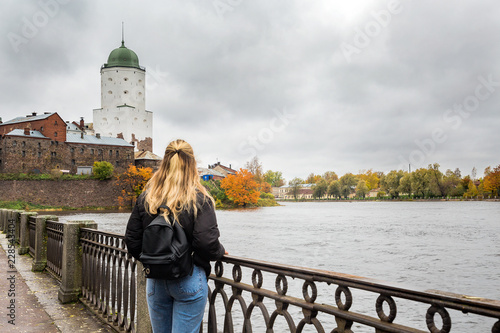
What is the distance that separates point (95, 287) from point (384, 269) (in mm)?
13054

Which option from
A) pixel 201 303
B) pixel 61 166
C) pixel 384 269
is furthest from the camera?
pixel 61 166

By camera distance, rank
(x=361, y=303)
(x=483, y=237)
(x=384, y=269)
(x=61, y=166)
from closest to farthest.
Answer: (x=361, y=303) → (x=384, y=269) → (x=483, y=237) → (x=61, y=166)

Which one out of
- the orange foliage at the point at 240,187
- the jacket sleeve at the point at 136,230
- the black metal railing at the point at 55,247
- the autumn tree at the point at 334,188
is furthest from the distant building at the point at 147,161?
the jacket sleeve at the point at 136,230

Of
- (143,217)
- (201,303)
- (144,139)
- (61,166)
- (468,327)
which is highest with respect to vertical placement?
(144,139)

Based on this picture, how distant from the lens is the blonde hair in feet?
8.34

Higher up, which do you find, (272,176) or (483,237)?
(272,176)

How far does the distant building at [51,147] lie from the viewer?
61.7 m

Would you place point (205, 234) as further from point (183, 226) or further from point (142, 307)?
point (142, 307)

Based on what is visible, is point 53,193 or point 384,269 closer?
point 384,269

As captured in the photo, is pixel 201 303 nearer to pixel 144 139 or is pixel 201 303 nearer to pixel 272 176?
pixel 144 139

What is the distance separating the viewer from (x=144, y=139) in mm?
82062

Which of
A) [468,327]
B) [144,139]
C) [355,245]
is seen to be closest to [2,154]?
[144,139]

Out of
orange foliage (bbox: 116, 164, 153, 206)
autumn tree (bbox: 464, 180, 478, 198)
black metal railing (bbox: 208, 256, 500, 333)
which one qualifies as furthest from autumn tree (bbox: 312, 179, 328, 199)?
black metal railing (bbox: 208, 256, 500, 333)

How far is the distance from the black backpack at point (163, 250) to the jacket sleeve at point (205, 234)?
0.09 m
